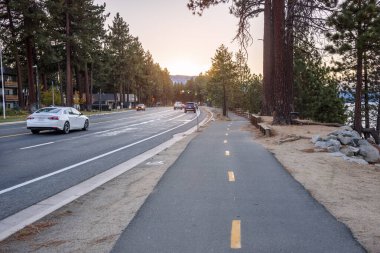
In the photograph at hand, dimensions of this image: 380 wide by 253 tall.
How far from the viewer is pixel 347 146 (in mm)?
16062

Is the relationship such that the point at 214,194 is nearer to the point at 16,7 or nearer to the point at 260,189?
the point at 260,189

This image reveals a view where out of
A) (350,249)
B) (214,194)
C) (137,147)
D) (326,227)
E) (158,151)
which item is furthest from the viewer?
(137,147)

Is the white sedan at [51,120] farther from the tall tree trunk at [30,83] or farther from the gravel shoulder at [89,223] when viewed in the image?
the tall tree trunk at [30,83]

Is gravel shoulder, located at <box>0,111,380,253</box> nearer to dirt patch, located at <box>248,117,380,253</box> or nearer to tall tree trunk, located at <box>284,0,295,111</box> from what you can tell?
dirt patch, located at <box>248,117,380,253</box>

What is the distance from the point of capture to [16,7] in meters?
48.3

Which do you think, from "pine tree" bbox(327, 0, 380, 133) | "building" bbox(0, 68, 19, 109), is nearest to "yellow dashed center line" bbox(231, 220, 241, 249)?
"pine tree" bbox(327, 0, 380, 133)

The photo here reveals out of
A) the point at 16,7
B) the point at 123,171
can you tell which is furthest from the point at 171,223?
the point at 16,7

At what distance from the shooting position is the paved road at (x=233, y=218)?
5.03 m

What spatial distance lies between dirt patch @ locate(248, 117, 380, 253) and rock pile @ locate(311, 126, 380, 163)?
486 millimetres

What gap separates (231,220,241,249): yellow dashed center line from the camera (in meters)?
5.00

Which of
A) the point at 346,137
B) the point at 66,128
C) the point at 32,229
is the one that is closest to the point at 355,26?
the point at 346,137

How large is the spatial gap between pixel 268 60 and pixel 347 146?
20.5 m

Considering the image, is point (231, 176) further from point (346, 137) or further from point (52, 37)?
point (52, 37)

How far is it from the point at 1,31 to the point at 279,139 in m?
45.5
